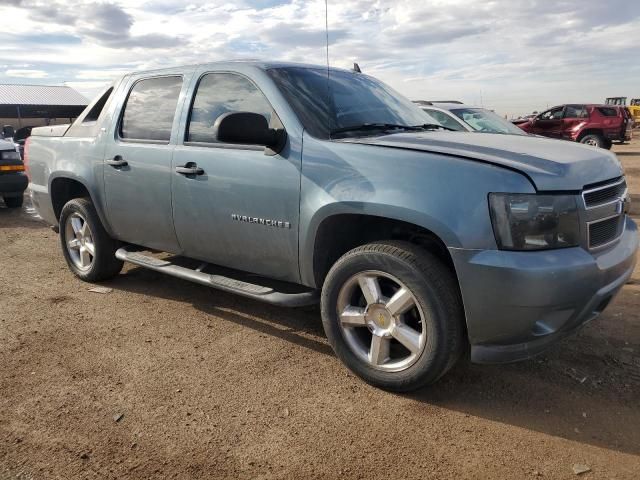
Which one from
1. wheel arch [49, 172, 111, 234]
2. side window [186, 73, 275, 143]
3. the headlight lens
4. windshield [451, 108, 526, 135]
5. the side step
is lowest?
the side step

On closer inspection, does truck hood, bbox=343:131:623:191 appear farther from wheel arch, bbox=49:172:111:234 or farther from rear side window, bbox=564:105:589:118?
rear side window, bbox=564:105:589:118

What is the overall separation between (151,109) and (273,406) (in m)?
2.58

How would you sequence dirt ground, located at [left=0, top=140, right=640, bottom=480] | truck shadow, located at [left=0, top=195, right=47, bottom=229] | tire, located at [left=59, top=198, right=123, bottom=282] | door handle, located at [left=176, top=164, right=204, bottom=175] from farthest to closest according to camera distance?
truck shadow, located at [left=0, top=195, right=47, bottom=229], tire, located at [left=59, top=198, right=123, bottom=282], door handle, located at [left=176, top=164, right=204, bottom=175], dirt ground, located at [left=0, top=140, right=640, bottom=480]

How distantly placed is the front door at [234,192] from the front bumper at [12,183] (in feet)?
21.7

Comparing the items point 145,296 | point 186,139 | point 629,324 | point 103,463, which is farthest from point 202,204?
point 629,324

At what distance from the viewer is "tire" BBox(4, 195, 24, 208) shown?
378 inches

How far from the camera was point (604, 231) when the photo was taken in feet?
9.51

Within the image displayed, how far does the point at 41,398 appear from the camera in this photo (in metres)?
3.07

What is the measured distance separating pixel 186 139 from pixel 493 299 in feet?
7.94

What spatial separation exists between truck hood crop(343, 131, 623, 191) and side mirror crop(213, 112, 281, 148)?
50 centimetres

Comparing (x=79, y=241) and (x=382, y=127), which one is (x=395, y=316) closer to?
(x=382, y=127)

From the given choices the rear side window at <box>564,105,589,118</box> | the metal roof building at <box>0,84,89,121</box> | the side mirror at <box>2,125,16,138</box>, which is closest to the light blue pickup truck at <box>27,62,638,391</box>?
the side mirror at <box>2,125,16,138</box>

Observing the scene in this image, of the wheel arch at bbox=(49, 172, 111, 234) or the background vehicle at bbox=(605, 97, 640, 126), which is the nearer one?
the wheel arch at bbox=(49, 172, 111, 234)

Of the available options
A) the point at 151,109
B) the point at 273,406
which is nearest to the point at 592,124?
the point at 151,109
